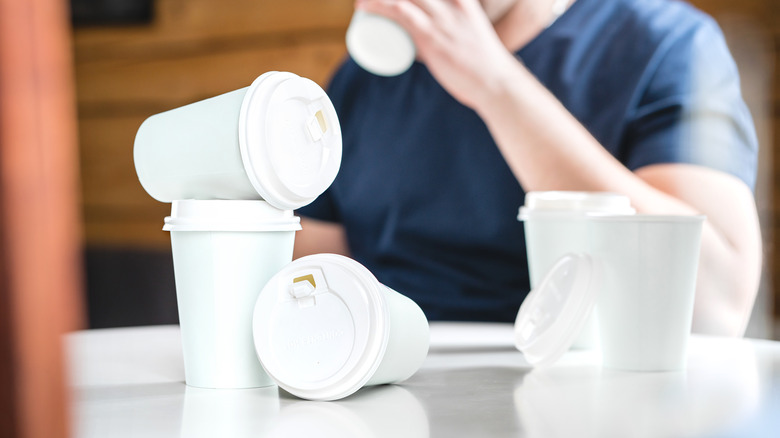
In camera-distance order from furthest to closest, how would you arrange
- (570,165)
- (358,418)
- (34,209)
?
(570,165), (358,418), (34,209)

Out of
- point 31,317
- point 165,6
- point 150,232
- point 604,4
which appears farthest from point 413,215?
point 31,317

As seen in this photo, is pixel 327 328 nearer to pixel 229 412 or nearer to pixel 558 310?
pixel 229 412

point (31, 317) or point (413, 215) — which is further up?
point (31, 317)

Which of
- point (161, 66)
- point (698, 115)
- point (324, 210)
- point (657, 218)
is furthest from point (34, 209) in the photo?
point (161, 66)

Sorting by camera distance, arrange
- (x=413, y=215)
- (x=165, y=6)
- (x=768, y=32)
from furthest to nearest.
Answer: (x=165, y=6) < (x=413, y=215) < (x=768, y=32)

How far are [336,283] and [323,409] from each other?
0.11 meters

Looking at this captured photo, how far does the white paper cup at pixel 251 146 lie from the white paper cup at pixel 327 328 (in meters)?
0.09

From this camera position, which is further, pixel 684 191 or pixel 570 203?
pixel 684 191

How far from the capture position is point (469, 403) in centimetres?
68

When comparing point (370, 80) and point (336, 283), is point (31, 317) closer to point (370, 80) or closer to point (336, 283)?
point (336, 283)

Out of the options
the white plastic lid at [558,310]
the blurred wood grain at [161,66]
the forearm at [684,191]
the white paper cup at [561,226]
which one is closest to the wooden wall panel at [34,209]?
the white plastic lid at [558,310]

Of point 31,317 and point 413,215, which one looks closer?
point 31,317

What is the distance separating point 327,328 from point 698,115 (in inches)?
42.3

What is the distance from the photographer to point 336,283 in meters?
0.70
